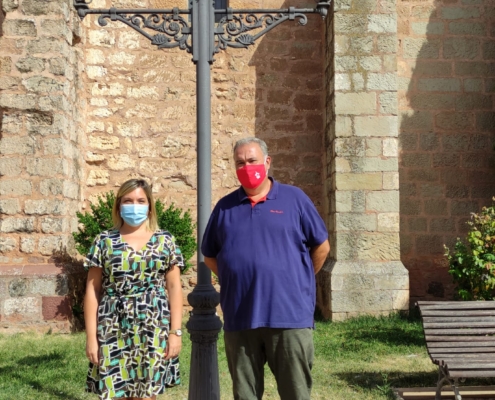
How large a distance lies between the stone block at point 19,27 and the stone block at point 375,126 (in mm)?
4129

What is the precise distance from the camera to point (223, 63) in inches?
342

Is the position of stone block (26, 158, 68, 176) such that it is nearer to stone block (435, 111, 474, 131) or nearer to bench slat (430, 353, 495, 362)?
bench slat (430, 353, 495, 362)

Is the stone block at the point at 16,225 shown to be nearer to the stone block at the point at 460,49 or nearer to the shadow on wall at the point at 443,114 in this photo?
the shadow on wall at the point at 443,114

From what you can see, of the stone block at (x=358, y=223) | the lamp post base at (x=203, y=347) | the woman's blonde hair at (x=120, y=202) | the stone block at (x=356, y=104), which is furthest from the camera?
the stone block at (x=356, y=104)

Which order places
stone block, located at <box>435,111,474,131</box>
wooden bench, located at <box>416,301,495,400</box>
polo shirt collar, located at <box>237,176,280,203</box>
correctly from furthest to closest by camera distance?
stone block, located at <box>435,111,474,131</box> → wooden bench, located at <box>416,301,495,400</box> → polo shirt collar, located at <box>237,176,280,203</box>

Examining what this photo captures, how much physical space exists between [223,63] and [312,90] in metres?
1.37

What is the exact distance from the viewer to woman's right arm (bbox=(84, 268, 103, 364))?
10.0 feet

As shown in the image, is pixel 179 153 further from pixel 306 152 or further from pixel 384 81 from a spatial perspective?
pixel 384 81

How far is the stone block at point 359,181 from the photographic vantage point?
7.44m

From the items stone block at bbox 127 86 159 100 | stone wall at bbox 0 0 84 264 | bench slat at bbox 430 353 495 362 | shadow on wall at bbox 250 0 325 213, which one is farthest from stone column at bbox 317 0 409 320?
stone wall at bbox 0 0 84 264

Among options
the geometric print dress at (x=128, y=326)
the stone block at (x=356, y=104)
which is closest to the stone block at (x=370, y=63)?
the stone block at (x=356, y=104)

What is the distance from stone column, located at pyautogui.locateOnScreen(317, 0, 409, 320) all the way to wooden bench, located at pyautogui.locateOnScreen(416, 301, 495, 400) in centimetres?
267

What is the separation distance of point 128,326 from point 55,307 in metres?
3.99

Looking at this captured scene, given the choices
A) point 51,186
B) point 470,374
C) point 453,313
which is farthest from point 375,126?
point 470,374
